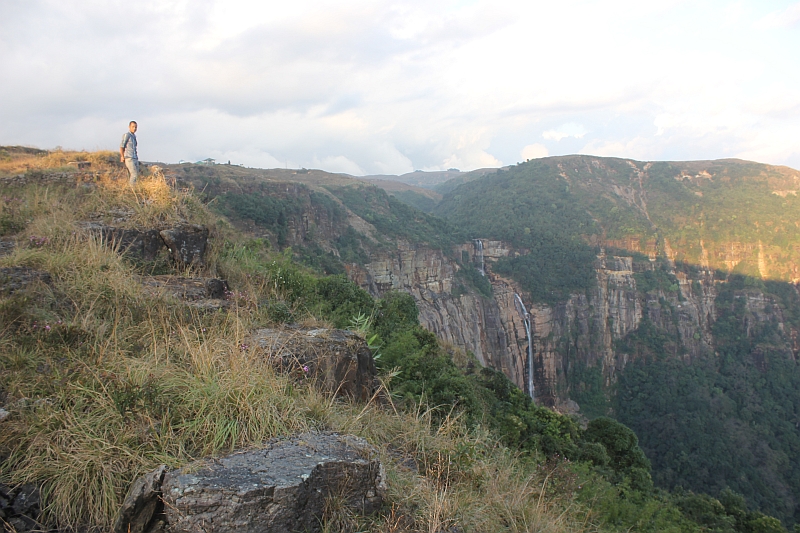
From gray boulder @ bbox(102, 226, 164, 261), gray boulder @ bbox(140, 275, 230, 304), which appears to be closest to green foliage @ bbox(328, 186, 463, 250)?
gray boulder @ bbox(102, 226, 164, 261)

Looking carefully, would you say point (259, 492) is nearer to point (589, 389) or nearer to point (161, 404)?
point (161, 404)

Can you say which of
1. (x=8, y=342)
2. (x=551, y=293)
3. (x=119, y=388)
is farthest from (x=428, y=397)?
(x=551, y=293)

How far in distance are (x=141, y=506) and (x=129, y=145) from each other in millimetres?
6963

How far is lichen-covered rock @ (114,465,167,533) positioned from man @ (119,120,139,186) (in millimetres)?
6143

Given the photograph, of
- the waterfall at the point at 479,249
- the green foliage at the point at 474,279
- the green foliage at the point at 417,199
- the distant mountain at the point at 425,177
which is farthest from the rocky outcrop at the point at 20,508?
the distant mountain at the point at 425,177

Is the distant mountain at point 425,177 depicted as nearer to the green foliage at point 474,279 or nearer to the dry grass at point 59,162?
the green foliage at point 474,279

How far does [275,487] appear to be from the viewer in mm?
2443

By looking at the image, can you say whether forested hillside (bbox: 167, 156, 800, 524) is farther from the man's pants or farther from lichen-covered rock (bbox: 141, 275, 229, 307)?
lichen-covered rock (bbox: 141, 275, 229, 307)

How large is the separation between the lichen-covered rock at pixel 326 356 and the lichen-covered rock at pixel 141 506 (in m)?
1.46

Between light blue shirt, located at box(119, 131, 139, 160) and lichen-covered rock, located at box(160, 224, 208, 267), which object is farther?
light blue shirt, located at box(119, 131, 139, 160)

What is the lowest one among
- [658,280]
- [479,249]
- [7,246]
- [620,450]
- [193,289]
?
[620,450]

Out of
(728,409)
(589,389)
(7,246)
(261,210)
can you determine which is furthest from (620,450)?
(589,389)

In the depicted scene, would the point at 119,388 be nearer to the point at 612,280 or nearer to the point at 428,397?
the point at 428,397

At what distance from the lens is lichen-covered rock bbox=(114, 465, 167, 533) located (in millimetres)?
2383
